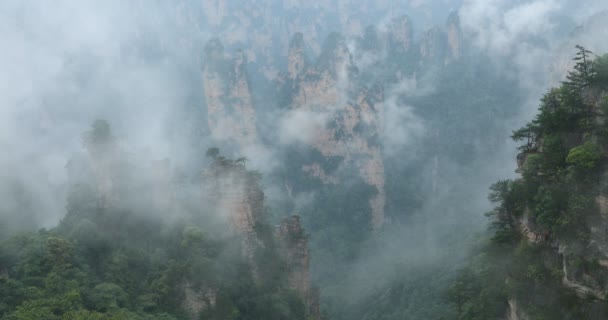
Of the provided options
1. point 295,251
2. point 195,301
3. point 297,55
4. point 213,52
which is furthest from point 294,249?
point 297,55

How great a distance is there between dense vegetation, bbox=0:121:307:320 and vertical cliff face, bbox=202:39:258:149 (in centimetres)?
3648

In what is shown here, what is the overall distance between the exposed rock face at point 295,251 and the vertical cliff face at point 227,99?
37424mm

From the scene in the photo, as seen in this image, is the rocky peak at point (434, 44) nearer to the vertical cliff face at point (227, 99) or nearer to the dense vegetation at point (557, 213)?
the vertical cliff face at point (227, 99)

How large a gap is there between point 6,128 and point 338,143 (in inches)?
1469

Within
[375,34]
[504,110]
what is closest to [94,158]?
[504,110]

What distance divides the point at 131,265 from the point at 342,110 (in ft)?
148

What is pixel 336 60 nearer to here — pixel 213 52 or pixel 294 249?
pixel 213 52

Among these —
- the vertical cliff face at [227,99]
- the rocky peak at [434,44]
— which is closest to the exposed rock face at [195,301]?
the vertical cliff face at [227,99]

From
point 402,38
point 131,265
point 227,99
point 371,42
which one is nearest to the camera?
point 131,265

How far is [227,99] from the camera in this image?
7750 centimetres

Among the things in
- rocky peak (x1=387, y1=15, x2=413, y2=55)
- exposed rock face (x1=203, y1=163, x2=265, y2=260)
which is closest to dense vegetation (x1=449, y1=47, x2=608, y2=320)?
exposed rock face (x1=203, y1=163, x2=265, y2=260)

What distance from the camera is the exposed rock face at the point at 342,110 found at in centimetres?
7544

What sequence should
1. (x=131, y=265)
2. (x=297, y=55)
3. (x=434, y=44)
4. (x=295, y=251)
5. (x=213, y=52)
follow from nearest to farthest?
(x=131, y=265), (x=295, y=251), (x=213, y=52), (x=297, y=55), (x=434, y=44)

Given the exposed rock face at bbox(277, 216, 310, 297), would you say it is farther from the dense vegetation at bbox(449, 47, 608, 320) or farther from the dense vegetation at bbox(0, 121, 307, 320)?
the dense vegetation at bbox(449, 47, 608, 320)
